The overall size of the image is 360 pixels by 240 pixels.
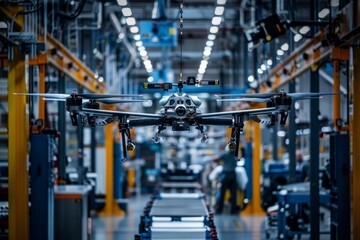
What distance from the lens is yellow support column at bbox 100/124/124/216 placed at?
2273 centimetres

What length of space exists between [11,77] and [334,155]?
16.6 feet

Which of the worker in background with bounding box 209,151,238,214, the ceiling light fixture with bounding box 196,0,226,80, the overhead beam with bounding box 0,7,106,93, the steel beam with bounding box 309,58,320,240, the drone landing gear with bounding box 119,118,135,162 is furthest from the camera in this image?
the worker in background with bounding box 209,151,238,214

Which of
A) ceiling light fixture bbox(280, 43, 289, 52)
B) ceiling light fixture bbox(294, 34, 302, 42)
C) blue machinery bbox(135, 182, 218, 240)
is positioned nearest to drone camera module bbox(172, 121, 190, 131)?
blue machinery bbox(135, 182, 218, 240)

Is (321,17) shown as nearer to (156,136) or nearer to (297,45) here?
(297,45)

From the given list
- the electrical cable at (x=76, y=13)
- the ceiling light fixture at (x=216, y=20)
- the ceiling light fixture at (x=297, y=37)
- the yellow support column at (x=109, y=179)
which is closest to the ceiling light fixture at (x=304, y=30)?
the ceiling light fixture at (x=297, y=37)

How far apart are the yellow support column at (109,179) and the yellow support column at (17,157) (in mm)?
11311

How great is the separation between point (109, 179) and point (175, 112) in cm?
1534

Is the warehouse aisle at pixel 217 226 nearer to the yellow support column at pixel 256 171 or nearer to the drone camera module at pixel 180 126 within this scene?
the yellow support column at pixel 256 171

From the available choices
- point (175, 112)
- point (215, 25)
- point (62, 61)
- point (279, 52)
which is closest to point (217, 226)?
point (279, 52)

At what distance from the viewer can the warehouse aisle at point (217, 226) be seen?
16717mm

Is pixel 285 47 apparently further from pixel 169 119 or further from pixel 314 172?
pixel 169 119

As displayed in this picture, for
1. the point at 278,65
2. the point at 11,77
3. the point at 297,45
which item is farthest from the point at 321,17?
the point at 11,77

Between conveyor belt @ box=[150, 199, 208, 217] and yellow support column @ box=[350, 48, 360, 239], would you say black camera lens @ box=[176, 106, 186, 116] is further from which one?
conveyor belt @ box=[150, 199, 208, 217]

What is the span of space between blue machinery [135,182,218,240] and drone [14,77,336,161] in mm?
2883
